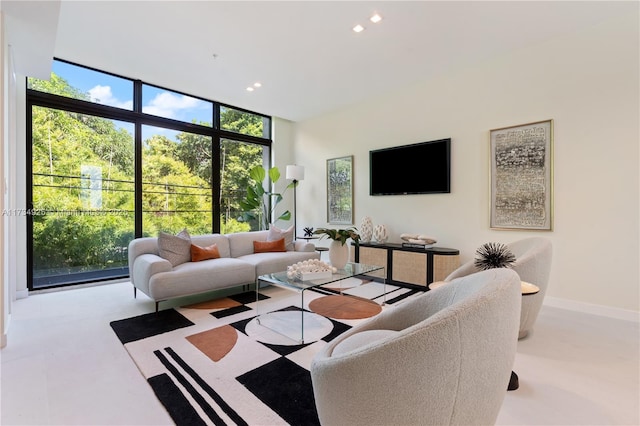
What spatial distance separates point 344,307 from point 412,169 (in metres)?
2.30

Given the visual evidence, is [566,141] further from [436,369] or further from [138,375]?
[138,375]

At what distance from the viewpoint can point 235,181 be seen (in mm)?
5703

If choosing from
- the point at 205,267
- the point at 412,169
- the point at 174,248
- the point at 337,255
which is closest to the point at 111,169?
the point at 174,248

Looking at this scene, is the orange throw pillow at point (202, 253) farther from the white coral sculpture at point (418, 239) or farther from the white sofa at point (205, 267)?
the white coral sculpture at point (418, 239)

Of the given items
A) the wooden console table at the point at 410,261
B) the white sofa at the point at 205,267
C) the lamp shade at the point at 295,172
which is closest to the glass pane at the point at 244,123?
the lamp shade at the point at 295,172

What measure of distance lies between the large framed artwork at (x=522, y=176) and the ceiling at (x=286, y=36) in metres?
0.85

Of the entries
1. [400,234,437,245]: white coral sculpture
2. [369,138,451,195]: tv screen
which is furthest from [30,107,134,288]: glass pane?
[400,234,437,245]: white coral sculpture

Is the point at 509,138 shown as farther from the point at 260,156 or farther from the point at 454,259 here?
the point at 260,156

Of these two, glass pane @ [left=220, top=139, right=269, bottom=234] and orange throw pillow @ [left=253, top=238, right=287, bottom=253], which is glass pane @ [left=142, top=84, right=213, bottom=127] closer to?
glass pane @ [left=220, top=139, right=269, bottom=234]

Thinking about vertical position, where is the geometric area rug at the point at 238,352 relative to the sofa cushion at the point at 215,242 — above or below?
below

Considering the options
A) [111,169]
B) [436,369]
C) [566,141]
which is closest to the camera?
[436,369]

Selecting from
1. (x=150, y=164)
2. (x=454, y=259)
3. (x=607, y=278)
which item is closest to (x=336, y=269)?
(x=454, y=259)

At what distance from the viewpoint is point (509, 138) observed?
3549 millimetres

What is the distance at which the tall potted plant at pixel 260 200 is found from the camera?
18.3 feet
